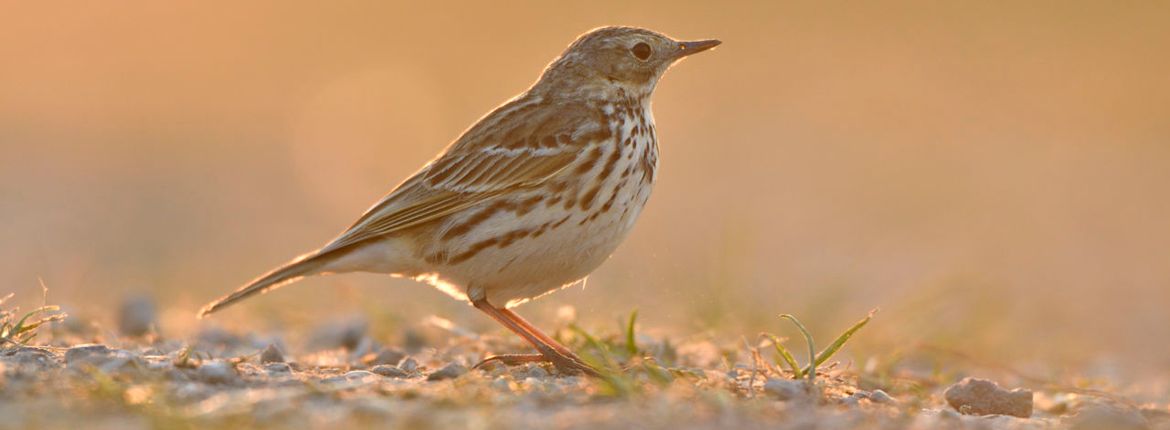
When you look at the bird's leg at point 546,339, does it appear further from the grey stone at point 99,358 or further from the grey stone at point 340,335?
the grey stone at point 99,358

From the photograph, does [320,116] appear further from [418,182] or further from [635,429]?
[635,429]

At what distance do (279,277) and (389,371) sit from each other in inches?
34.0

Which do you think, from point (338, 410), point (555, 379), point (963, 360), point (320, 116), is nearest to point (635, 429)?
point (338, 410)

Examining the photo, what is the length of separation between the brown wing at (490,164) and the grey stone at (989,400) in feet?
6.14

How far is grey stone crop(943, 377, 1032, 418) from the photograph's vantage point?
6.41 meters

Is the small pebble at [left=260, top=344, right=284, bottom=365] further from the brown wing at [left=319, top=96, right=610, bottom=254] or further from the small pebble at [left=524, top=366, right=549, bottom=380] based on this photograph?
the small pebble at [left=524, top=366, right=549, bottom=380]

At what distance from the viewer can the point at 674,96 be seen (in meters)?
27.3

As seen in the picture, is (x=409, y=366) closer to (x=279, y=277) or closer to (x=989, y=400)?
(x=279, y=277)

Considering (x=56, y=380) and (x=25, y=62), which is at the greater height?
(x=25, y=62)

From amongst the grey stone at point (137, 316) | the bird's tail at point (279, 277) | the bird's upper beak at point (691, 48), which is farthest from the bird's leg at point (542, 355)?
the grey stone at point (137, 316)

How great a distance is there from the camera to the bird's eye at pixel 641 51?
758cm

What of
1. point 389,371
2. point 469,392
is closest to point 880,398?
point 469,392

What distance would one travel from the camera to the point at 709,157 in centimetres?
2041

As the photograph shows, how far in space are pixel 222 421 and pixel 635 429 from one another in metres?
1.17
